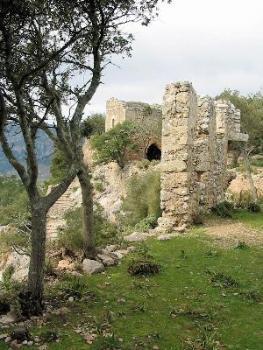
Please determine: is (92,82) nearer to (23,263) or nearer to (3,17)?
(3,17)

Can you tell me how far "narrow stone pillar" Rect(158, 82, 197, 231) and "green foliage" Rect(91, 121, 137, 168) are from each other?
21071 mm

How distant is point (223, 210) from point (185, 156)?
11.7ft

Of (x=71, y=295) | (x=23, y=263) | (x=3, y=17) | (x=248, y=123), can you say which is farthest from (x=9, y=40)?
(x=248, y=123)

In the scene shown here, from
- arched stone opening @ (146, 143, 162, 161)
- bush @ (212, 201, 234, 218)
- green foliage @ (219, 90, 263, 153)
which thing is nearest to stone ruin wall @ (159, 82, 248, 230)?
bush @ (212, 201, 234, 218)

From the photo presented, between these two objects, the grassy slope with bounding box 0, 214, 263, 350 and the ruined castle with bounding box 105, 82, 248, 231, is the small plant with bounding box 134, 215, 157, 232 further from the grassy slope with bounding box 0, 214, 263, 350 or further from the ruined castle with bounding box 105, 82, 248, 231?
the grassy slope with bounding box 0, 214, 263, 350

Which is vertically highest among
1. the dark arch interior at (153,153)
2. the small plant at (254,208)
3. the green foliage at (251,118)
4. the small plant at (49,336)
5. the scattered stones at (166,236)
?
the green foliage at (251,118)

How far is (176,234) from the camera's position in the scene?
15.8m

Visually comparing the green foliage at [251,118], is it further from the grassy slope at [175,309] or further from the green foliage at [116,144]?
the grassy slope at [175,309]

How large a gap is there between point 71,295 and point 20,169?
2.69 m

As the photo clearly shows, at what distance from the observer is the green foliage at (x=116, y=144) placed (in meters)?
38.5

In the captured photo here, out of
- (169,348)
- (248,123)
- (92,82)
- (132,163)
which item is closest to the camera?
(169,348)

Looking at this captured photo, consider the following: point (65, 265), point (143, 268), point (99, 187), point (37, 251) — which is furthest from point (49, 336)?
point (99, 187)

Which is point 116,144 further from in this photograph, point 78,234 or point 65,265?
point 65,265

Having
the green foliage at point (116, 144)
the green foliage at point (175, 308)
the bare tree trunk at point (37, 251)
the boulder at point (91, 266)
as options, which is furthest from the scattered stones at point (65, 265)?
the green foliage at point (116, 144)
